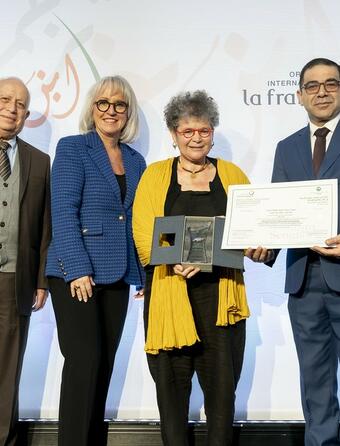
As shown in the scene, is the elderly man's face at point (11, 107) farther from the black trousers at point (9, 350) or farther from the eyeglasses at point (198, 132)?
the eyeglasses at point (198, 132)

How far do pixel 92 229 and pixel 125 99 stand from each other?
0.59 m

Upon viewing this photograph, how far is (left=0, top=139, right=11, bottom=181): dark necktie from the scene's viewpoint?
2578mm

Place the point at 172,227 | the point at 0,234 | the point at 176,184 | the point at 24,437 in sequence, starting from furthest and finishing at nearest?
the point at 24,437 → the point at 0,234 → the point at 176,184 → the point at 172,227

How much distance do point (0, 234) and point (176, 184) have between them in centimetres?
81

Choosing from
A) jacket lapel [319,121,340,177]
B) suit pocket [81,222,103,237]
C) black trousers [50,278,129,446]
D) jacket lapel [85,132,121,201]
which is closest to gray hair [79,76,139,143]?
jacket lapel [85,132,121,201]

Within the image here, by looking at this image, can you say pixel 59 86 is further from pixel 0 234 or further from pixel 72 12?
pixel 0 234

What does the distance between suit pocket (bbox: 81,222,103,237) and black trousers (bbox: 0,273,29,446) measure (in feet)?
1.46

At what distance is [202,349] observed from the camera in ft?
7.33

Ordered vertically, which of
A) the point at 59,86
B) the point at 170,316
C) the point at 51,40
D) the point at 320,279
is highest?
the point at 51,40

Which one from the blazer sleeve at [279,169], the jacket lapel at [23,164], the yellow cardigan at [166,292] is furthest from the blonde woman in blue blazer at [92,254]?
the blazer sleeve at [279,169]

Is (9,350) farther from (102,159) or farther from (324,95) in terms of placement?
(324,95)

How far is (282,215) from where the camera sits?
2.19m

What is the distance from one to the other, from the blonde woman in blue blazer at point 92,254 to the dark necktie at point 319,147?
29.4 inches

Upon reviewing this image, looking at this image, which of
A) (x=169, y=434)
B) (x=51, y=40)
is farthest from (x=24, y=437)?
(x=51, y=40)
